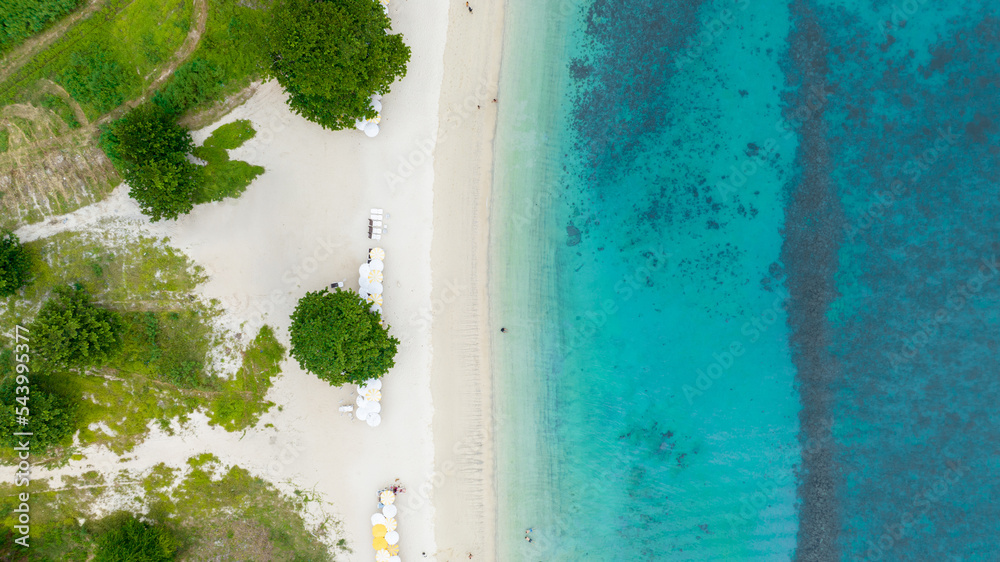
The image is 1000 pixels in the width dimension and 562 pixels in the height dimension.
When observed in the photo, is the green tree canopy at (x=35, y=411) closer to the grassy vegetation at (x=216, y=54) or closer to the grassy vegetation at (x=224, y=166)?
the grassy vegetation at (x=224, y=166)

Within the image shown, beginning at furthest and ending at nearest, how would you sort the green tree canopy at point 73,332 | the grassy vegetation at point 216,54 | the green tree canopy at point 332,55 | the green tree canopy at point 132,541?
the grassy vegetation at point 216,54 → the green tree canopy at point 132,541 → the green tree canopy at point 73,332 → the green tree canopy at point 332,55

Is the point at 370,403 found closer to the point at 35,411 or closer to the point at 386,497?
the point at 386,497

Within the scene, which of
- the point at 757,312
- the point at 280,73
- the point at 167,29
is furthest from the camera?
the point at 757,312

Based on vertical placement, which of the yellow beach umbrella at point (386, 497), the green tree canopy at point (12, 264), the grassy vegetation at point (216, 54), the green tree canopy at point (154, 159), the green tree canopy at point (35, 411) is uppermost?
the grassy vegetation at point (216, 54)

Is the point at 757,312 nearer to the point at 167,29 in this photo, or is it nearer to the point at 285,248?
the point at 285,248

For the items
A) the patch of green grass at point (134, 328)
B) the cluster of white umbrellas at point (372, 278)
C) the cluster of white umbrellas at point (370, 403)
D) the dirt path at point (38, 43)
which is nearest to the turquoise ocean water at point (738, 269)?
the cluster of white umbrellas at point (372, 278)

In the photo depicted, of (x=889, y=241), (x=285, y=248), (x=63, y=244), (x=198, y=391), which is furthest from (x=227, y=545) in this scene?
(x=889, y=241)

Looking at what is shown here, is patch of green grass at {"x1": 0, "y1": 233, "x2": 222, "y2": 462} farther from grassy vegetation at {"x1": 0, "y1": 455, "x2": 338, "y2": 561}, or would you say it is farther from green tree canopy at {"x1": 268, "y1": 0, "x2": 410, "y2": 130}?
green tree canopy at {"x1": 268, "y1": 0, "x2": 410, "y2": 130}
